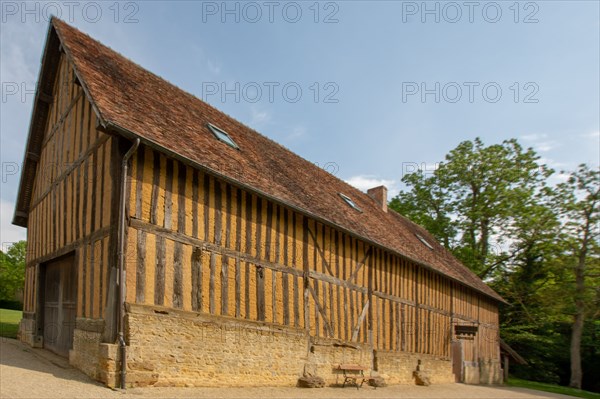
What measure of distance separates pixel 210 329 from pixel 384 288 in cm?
663

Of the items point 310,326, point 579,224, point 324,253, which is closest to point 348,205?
Result: point 324,253

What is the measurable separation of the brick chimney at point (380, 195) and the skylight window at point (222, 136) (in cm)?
1006

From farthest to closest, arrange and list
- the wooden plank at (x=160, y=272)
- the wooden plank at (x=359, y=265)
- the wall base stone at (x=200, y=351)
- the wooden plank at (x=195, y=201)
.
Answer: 1. the wooden plank at (x=359, y=265)
2. the wooden plank at (x=195, y=201)
3. the wooden plank at (x=160, y=272)
4. the wall base stone at (x=200, y=351)

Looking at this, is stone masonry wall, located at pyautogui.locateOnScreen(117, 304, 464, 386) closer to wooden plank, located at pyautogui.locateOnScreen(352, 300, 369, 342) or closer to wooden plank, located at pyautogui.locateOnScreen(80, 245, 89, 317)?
wooden plank, located at pyautogui.locateOnScreen(352, 300, 369, 342)

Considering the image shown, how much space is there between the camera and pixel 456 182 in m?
28.3

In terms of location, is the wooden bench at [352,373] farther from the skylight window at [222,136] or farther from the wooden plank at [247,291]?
the skylight window at [222,136]

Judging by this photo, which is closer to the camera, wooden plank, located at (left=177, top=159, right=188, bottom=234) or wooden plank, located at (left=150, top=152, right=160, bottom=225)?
wooden plank, located at (left=150, top=152, right=160, bottom=225)

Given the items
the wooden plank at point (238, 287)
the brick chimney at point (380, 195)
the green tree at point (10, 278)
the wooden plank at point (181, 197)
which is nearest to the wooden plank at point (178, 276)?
the wooden plank at point (181, 197)

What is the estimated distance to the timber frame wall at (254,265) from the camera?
7.62 metres

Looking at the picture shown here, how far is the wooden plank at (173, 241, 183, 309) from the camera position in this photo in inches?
304

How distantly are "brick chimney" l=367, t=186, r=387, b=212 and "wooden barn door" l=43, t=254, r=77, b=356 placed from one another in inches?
512

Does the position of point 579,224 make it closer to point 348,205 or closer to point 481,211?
point 481,211

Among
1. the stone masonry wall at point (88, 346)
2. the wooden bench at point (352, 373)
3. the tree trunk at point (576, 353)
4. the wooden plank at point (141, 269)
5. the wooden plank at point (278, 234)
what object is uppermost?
the wooden plank at point (278, 234)

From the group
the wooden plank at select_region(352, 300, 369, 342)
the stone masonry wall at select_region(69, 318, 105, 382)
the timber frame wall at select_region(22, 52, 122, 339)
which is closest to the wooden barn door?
the timber frame wall at select_region(22, 52, 122, 339)
